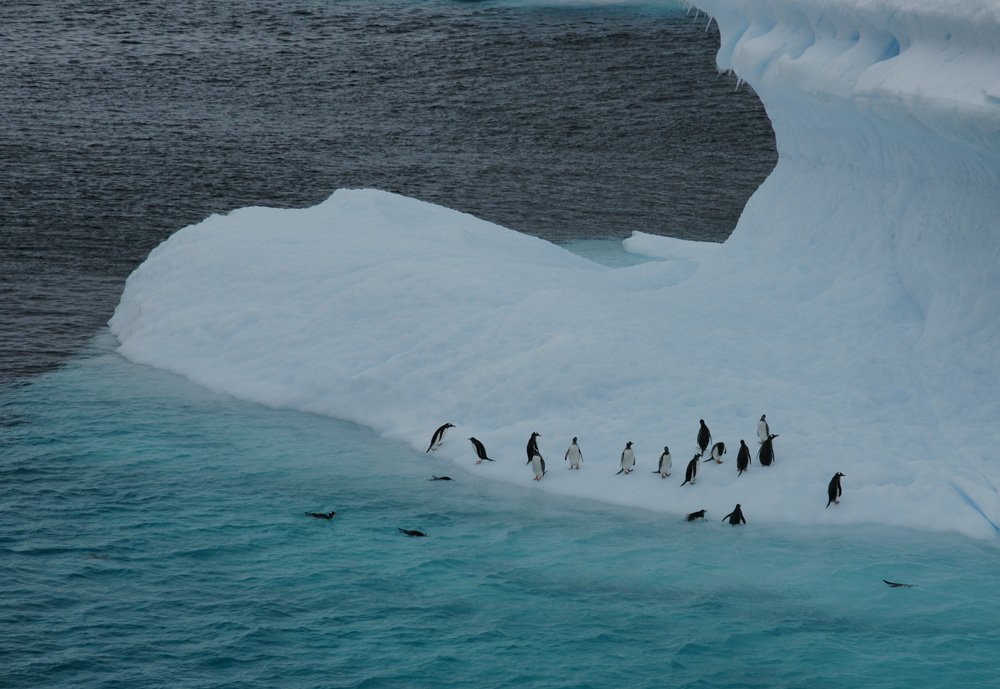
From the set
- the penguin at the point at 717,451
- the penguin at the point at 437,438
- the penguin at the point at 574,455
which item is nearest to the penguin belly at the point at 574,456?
the penguin at the point at 574,455

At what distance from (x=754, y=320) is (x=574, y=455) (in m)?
6.69

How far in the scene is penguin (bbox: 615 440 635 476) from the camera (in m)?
Result: 15.2

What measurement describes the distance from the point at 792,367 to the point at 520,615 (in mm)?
8451

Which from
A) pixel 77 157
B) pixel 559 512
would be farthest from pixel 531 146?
pixel 559 512

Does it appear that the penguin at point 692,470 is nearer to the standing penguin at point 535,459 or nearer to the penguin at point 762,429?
the penguin at point 762,429

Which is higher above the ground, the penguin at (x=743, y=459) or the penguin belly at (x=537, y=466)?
the penguin at (x=743, y=459)

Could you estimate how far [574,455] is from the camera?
51.3 ft

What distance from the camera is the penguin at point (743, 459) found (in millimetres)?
15125

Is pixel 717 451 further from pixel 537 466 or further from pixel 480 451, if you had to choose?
pixel 480 451

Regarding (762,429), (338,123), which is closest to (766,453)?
(762,429)

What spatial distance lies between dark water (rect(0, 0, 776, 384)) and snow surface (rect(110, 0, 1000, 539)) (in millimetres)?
6620

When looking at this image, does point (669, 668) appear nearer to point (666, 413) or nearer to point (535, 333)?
point (666, 413)

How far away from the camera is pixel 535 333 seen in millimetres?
18703

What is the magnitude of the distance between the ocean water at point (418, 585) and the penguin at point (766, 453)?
1.08 meters
